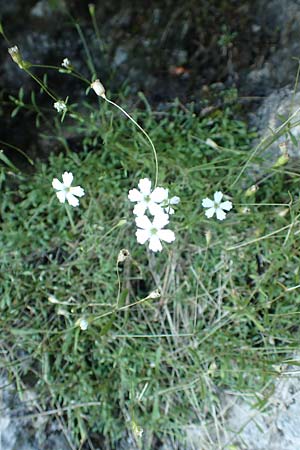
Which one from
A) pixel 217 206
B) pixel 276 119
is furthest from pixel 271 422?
pixel 276 119

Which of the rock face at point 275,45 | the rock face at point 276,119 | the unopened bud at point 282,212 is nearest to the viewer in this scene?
the unopened bud at point 282,212

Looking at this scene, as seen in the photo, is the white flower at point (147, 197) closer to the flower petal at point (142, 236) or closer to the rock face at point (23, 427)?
the flower petal at point (142, 236)

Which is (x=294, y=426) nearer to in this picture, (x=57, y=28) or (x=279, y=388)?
(x=279, y=388)

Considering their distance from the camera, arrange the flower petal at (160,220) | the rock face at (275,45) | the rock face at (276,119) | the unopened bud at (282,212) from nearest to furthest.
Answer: the flower petal at (160,220), the unopened bud at (282,212), the rock face at (276,119), the rock face at (275,45)

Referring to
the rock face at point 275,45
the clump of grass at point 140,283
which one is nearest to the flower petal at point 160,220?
the clump of grass at point 140,283

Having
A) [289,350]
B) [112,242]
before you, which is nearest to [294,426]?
[289,350]

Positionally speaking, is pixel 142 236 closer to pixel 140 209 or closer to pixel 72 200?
pixel 140 209

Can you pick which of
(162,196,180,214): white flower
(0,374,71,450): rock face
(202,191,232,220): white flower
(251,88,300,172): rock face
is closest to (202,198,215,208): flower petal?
(202,191,232,220): white flower
